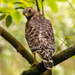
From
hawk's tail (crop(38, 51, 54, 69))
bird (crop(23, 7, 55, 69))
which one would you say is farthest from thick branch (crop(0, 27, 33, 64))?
hawk's tail (crop(38, 51, 54, 69))

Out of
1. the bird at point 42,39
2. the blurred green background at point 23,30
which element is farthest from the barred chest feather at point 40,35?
the blurred green background at point 23,30

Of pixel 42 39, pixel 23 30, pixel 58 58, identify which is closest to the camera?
pixel 58 58

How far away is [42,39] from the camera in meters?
2.17

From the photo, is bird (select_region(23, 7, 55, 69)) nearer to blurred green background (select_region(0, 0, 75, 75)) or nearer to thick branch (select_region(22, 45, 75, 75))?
thick branch (select_region(22, 45, 75, 75))

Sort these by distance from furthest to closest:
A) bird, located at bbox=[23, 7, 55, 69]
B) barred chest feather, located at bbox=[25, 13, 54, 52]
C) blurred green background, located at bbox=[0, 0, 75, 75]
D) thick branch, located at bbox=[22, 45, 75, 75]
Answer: blurred green background, located at bbox=[0, 0, 75, 75], barred chest feather, located at bbox=[25, 13, 54, 52], bird, located at bbox=[23, 7, 55, 69], thick branch, located at bbox=[22, 45, 75, 75]

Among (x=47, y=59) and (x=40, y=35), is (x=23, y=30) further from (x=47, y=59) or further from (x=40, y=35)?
(x=47, y=59)

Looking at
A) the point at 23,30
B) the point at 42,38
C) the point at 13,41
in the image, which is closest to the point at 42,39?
the point at 42,38

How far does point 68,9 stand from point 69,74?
86.9 inches

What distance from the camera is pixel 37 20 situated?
8.52 ft

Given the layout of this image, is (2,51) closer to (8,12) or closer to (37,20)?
(37,20)

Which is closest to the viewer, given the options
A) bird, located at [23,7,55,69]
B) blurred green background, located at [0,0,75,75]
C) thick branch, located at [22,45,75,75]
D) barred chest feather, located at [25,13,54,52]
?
thick branch, located at [22,45,75,75]

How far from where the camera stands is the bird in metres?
1.97

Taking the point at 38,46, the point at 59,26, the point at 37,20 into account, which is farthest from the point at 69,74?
the point at 38,46

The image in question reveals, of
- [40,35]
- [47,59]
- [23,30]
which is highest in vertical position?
[40,35]
